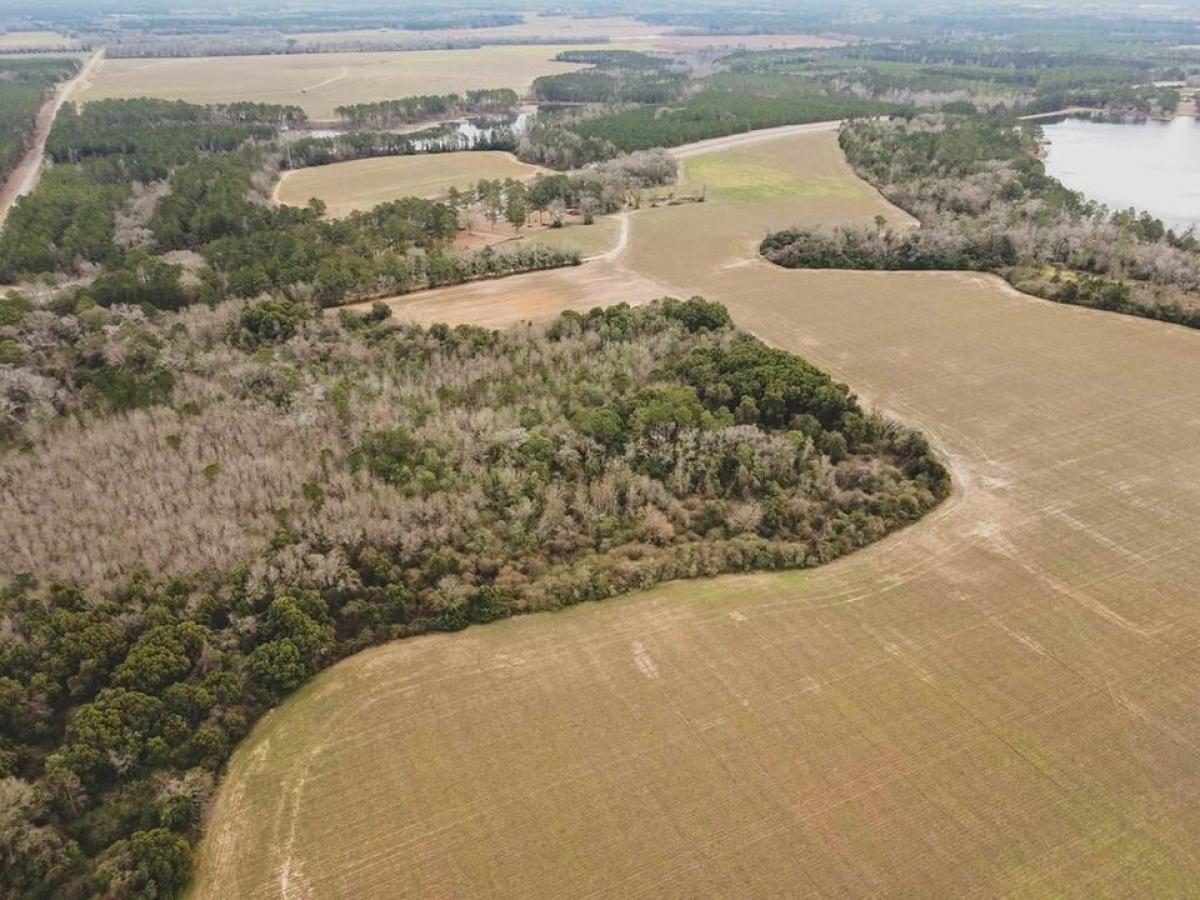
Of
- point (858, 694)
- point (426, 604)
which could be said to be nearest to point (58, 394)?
point (426, 604)

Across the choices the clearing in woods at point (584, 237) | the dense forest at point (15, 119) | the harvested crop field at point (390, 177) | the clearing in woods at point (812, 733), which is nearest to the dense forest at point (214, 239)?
the clearing in woods at point (584, 237)

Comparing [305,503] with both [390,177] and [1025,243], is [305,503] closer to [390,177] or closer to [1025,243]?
[1025,243]

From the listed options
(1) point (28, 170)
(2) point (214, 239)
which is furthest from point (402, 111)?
(2) point (214, 239)

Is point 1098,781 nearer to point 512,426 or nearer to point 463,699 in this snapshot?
point 463,699

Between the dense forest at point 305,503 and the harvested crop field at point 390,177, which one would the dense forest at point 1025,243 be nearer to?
the dense forest at point 305,503

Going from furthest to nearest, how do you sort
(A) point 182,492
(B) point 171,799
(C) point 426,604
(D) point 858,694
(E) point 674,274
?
(E) point 674,274 → (A) point 182,492 → (C) point 426,604 → (D) point 858,694 → (B) point 171,799
